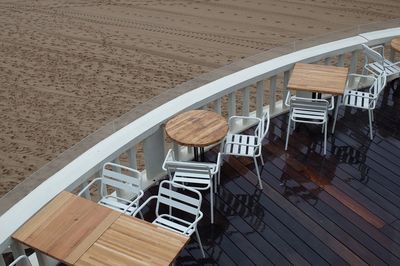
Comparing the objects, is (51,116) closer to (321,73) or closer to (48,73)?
(48,73)

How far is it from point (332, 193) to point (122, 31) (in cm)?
1109

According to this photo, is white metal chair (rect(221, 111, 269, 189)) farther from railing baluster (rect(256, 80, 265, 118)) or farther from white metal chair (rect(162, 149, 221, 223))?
railing baluster (rect(256, 80, 265, 118))

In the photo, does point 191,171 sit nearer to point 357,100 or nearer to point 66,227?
point 66,227

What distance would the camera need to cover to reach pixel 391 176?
18.7 ft

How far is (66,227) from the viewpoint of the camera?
4102mm

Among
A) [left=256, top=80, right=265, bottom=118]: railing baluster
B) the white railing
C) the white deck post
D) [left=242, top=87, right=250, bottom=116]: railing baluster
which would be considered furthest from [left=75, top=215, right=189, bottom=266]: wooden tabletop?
the white deck post

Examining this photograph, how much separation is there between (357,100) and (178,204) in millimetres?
3320

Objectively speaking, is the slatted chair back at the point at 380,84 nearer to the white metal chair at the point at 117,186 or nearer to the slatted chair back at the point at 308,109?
the slatted chair back at the point at 308,109

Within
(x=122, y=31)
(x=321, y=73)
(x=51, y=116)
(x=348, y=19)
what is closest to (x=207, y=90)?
(x=321, y=73)

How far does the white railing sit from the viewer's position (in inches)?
173

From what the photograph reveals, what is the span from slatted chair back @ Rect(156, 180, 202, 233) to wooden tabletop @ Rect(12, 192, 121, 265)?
547 millimetres

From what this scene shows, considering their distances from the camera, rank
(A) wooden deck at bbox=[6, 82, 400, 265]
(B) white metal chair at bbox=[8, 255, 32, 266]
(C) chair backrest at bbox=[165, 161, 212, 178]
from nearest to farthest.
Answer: (B) white metal chair at bbox=[8, 255, 32, 266] < (A) wooden deck at bbox=[6, 82, 400, 265] < (C) chair backrest at bbox=[165, 161, 212, 178]

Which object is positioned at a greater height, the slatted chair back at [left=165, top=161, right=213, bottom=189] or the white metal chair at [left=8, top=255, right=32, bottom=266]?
the slatted chair back at [left=165, top=161, right=213, bottom=189]

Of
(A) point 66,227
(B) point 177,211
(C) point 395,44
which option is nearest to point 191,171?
(B) point 177,211
